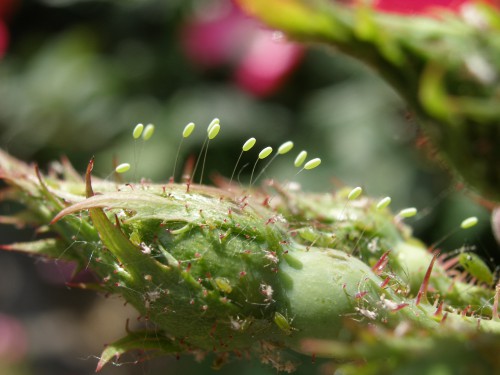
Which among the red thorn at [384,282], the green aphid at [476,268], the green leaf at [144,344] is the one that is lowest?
the green leaf at [144,344]

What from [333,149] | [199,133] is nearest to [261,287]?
[333,149]

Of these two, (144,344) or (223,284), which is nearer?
(223,284)

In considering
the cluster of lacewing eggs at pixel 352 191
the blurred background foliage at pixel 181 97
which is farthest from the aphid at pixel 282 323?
the blurred background foliage at pixel 181 97

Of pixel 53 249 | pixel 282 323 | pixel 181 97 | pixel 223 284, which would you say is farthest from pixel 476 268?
pixel 181 97

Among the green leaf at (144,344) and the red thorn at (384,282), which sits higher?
the red thorn at (384,282)

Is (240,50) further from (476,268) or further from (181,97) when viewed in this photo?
(476,268)

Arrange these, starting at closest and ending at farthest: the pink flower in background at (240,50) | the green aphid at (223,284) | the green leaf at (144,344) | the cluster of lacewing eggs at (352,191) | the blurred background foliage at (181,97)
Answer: the green aphid at (223,284)
the green leaf at (144,344)
the cluster of lacewing eggs at (352,191)
the blurred background foliage at (181,97)
the pink flower in background at (240,50)

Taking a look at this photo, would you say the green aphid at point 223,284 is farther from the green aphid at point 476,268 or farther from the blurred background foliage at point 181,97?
the blurred background foliage at point 181,97

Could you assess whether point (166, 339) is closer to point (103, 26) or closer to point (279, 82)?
point (279, 82)
